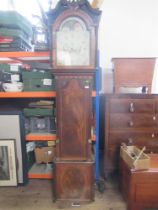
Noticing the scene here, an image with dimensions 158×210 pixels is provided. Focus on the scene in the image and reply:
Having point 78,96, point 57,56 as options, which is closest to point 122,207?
point 78,96

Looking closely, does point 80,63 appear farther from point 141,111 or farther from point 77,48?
point 141,111

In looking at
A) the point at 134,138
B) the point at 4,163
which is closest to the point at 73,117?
the point at 134,138

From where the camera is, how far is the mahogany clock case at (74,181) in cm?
166

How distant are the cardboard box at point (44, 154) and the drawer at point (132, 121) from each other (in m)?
0.69

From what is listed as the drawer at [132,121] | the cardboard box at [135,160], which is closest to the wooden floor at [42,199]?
the cardboard box at [135,160]

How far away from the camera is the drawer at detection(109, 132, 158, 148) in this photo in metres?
1.99

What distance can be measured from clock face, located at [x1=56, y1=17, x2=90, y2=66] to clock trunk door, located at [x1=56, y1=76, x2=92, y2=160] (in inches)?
5.4

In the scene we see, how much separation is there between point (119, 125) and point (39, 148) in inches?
33.9

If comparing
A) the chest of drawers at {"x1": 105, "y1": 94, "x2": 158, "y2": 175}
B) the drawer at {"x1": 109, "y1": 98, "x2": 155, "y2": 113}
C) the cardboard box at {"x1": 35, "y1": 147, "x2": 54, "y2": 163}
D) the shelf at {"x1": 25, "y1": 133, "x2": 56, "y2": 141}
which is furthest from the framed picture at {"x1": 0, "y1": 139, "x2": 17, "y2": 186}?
the drawer at {"x1": 109, "y1": 98, "x2": 155, "y2": 113}

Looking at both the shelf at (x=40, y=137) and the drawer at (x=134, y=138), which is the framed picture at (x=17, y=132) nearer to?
the shelf at (x=40, y=137)

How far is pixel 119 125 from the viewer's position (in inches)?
77.8

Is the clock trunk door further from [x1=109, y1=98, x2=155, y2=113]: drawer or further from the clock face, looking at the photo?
[x1=109, y1=98, x2=155, y2=113]: drawer

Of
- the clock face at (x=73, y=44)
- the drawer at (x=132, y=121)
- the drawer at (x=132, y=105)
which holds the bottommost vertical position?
the drawer at (x=132, y=121)

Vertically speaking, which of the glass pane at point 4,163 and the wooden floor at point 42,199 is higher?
the glass pane at point 4,163
